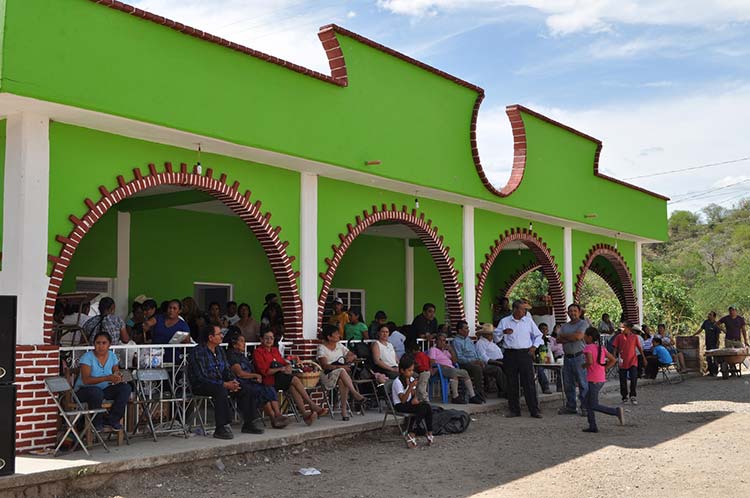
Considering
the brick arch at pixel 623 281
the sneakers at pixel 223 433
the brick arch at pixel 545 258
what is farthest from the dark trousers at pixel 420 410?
the brick arch at pixel 623 281

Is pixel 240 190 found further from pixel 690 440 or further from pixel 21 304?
pixel 690 440

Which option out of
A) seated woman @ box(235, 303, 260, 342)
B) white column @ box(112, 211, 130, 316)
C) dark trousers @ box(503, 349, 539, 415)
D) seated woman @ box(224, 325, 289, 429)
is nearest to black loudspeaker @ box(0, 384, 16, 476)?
seated woman @ box(224, 325, 289, 429)

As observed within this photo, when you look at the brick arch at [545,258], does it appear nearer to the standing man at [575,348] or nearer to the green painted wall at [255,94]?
the green painted wall at [255,94]

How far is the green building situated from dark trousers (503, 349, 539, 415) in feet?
7.44

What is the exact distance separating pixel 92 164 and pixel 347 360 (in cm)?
432

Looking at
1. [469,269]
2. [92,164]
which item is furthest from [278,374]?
[469,269]

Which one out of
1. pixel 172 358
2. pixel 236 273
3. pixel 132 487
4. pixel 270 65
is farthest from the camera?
pixel 236 273

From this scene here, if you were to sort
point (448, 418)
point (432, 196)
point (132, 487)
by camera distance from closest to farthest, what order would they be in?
point (132, 487), point (448, 418), point (432, 196)

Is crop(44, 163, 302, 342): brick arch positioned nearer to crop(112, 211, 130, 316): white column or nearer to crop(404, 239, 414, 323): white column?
crop(112, 211, 130, 316): white column

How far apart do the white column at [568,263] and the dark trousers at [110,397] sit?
11.9 meters

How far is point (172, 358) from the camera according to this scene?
9750mm

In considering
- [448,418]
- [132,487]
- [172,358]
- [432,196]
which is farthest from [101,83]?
[432,196]

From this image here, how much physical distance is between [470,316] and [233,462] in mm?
7145

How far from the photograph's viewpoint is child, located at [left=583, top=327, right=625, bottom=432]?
441 inches
